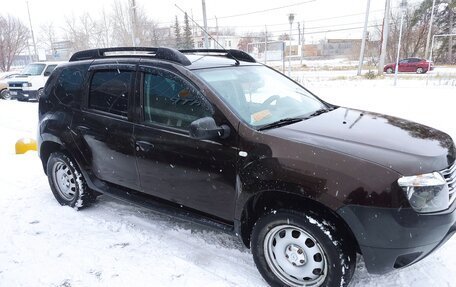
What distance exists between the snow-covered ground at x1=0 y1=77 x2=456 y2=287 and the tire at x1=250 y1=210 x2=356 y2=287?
0.83ft

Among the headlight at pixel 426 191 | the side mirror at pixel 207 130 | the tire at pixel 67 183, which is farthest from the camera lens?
the tire at pixel 67 183

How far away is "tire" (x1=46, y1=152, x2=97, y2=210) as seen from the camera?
4.35 m

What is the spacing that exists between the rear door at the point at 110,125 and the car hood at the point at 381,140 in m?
1.54

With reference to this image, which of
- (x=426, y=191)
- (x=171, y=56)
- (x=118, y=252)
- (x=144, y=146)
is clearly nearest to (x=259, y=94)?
(x=171, y=56)

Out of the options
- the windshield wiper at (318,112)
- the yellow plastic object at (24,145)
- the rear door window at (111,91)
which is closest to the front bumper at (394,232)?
the windshield wiper at (318,112)

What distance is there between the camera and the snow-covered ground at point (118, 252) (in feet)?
9.97

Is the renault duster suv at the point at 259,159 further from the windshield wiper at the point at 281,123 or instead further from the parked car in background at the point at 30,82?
the parked car in background at the point at 30,82

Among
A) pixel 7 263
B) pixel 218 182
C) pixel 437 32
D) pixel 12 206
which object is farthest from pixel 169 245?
pixel 437 32

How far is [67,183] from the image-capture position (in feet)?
14.9

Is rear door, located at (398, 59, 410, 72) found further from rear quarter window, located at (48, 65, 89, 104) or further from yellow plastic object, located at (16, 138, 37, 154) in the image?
rear quarter window, located at (48, 65, 89, 104)

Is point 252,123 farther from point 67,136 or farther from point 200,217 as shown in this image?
point 67,136

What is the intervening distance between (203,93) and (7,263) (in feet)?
7.91

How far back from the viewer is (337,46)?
70625 millimetres

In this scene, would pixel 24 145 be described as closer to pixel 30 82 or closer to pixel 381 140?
pixel 381 140
